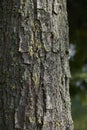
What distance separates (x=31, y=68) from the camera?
81.3 inches

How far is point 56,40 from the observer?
7.02 feet

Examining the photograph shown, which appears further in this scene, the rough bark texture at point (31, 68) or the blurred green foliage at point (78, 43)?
the blurred green foliage at point (78, 43)

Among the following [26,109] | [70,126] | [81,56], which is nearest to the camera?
[26,109]

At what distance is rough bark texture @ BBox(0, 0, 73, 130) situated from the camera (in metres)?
2.05

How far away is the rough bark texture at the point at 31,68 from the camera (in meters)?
2.05

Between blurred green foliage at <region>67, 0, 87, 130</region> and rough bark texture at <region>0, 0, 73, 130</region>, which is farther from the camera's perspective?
blurred green foliage at <region>67, 0, 87, 130</region>

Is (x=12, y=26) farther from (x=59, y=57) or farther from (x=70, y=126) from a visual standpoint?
(x=70, y=126)

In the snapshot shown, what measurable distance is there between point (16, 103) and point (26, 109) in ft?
0.19

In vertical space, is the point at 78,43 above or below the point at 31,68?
below

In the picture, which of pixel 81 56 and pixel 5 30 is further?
pixel 81 56

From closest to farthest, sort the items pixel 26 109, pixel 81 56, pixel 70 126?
pixel 26 109 < pixel 70 126 < pixel 81 56

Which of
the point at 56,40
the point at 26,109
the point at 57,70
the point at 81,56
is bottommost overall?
the point at 81,56

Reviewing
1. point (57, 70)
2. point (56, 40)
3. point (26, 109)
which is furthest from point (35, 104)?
point (56, 40)

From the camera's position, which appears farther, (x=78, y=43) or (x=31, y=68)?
(x=78, y=43)
